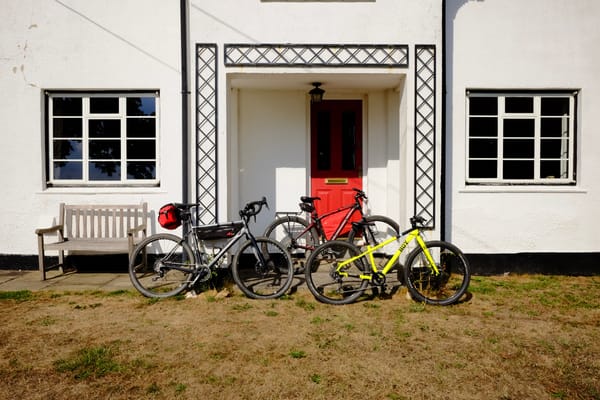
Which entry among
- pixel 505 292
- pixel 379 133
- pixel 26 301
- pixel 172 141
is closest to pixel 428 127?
pixel 379 133

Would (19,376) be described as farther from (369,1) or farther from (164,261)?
(369,1)

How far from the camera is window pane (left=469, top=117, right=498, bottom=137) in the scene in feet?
20.8

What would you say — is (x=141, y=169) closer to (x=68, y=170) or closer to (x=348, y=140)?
(x=68, y=170)

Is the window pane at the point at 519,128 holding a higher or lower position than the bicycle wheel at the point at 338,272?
higher

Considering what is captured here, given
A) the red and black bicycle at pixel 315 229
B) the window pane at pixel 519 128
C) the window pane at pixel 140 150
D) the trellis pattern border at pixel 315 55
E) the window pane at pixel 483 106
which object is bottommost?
the red and black bicycle at pixel 315 229

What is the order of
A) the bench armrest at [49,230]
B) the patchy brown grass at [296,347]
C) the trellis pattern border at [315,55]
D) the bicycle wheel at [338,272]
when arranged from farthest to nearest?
the bench armrest at [49,230] < the trellis pattern border at [315,55] < the bicycle wheel at [338,272] < the patchy brown grass at [296,347]

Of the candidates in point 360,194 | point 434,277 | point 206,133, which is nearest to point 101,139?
point 206,133

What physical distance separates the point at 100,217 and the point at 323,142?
3818 millimetres

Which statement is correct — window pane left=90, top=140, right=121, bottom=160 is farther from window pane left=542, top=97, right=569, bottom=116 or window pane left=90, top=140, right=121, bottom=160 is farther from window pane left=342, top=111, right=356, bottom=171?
window pane left=542, top=97, right=569, bottom=116

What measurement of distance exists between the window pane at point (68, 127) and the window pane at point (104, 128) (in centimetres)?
18

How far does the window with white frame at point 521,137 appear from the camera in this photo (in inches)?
246

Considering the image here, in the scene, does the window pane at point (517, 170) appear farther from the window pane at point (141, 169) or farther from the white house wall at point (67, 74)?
the window pane at point (141, 169)

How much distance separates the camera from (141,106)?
6.32 metres

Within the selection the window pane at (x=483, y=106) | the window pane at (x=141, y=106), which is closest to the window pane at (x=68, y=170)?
the window pane at (x=141, y=106)
